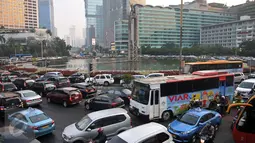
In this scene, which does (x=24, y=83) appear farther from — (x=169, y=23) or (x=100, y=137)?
(x=169, y=23)

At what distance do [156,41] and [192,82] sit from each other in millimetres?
135214

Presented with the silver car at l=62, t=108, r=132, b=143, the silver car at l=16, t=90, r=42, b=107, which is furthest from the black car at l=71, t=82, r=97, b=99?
the silver car at l=62, t=108, r=132, b=143

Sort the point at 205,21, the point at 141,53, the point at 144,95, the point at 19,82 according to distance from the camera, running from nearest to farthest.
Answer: the point at 144,95 < the point at 19,82 < the point at 141,53 < the point at 205,21

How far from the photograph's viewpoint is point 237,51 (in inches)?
3516

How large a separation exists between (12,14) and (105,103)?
162 meters

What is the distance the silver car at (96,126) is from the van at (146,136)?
2065 millimetres

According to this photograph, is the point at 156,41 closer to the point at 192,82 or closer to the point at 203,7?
the point at 203,7

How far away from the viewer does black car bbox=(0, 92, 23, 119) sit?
12602 mm

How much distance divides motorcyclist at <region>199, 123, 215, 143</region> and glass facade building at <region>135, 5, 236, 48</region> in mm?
130502

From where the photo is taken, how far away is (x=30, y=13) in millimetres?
156000

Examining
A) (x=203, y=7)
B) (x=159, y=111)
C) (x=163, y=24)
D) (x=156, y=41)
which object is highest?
(x=203, y=7)

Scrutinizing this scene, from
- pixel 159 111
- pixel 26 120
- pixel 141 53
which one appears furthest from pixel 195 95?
pixel 141 53

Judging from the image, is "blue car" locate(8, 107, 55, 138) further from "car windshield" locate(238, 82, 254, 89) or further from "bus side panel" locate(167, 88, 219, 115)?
"car windshield" locate(238, 82, 254, 89)

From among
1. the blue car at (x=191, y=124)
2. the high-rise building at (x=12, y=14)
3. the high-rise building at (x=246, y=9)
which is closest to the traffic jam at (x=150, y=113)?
the blue car at (x=191, y=124)
